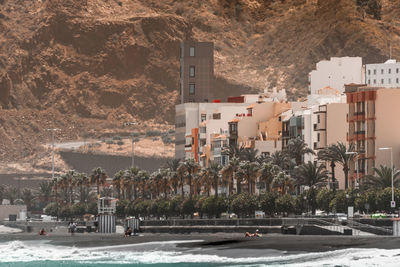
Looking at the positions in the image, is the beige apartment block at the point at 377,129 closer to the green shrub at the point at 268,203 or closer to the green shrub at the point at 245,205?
the green shrub at the point at 245,205

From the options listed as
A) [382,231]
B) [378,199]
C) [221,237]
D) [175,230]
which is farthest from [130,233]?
[382,231]

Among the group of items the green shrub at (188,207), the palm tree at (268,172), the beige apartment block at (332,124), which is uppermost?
the beige apartment block at (332,124)

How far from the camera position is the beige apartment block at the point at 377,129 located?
558 feet

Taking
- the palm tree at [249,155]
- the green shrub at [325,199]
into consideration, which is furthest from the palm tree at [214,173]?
the green shrub at [325,199]

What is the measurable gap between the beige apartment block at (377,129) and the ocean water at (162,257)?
42.0 metres

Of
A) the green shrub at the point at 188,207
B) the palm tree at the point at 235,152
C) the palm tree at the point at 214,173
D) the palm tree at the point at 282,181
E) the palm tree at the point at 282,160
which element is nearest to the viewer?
the palm tree at the point at 282,181

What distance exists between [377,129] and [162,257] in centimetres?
5352

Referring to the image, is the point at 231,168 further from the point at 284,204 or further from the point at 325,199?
the point at 325,199

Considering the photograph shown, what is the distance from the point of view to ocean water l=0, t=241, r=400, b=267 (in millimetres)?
105250

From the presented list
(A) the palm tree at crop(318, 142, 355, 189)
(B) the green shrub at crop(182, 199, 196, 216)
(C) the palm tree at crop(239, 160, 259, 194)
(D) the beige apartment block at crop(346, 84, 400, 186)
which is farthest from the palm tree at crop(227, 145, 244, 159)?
(A) the palm tree at crop(318, 142, 355, 189)

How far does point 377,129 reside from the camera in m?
171

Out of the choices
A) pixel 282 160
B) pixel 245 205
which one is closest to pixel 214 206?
pixel 245 205

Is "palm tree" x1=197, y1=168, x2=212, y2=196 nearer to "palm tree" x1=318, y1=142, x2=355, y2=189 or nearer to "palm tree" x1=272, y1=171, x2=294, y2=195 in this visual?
"palm tree" x1=272, y1=171, x2=294, y2=195

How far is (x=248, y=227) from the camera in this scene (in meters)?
142
